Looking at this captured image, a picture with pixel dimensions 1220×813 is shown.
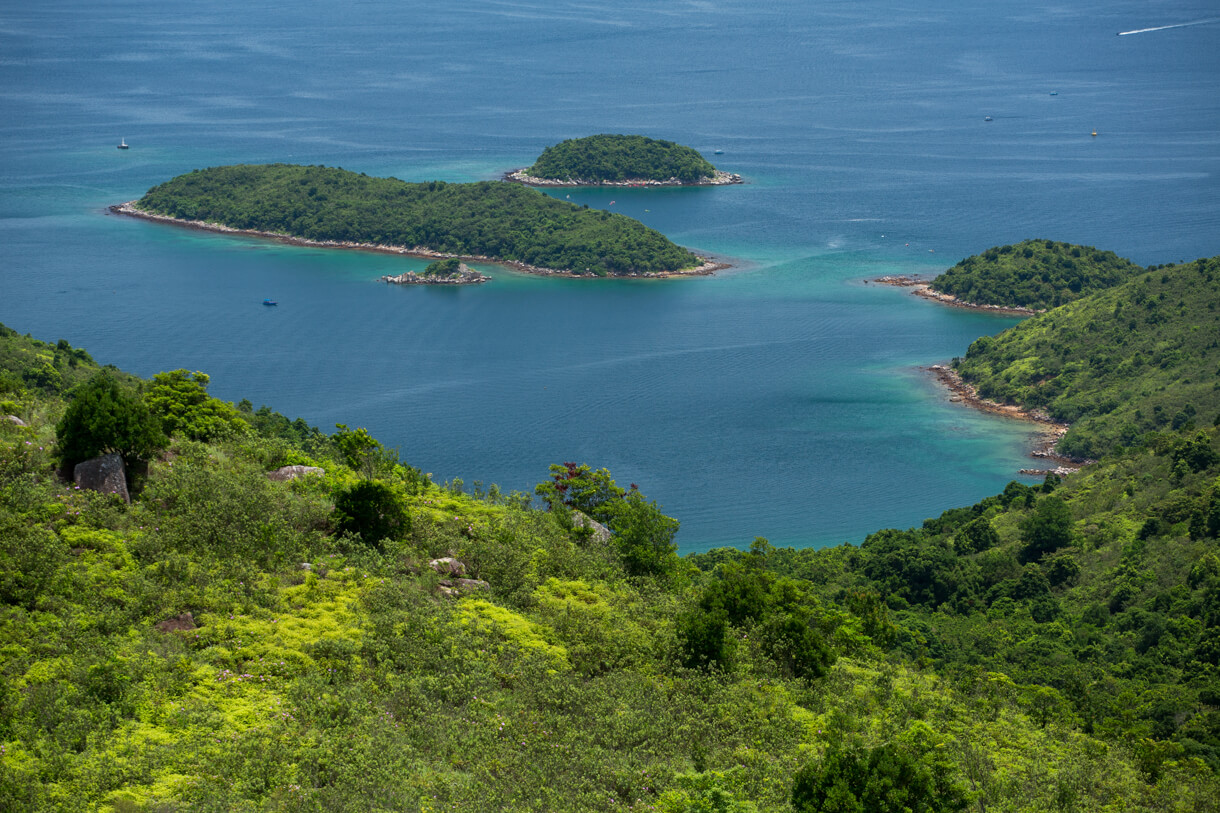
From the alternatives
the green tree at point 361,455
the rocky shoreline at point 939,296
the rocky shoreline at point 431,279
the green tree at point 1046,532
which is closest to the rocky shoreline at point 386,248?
the rocky shoreline at point 431,279

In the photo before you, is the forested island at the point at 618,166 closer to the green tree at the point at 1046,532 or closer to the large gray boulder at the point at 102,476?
the green tree at the point at 1046,532

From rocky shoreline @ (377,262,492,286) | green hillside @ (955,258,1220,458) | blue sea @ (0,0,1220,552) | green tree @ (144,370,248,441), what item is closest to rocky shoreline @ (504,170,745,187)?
blue sea @ (0,0,1220,552)

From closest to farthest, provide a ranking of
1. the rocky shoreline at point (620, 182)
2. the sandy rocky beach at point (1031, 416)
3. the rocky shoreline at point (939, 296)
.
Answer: the sandy rocky beach at point (1031, 416) < the rocky shoreline at point (939, 296) < the rocky shoreline at point (620, 182)

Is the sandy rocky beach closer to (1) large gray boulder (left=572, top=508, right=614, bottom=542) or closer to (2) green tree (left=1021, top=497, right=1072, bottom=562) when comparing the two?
(2) green tree (left=1021, top=497, right=1072, bottom=562)

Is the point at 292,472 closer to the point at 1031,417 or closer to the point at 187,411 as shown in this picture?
the point at 187,411

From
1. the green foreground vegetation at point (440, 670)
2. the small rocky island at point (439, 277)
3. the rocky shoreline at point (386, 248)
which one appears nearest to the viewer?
the green foreground vegetation at point (440, 670)

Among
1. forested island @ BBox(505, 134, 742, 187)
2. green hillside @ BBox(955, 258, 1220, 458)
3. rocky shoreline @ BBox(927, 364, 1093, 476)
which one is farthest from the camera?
forested island @ BBox(505, 134, 742, 187)
